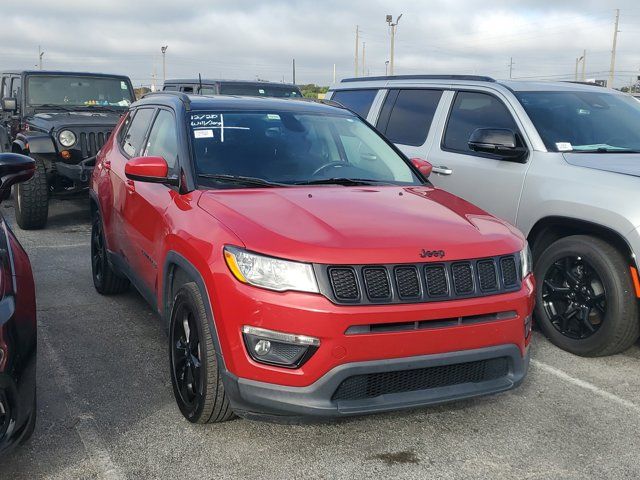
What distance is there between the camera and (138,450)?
3.11 meters

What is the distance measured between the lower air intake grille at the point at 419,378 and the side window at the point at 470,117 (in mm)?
2607

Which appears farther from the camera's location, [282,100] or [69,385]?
[282,100]

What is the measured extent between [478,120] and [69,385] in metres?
3.67

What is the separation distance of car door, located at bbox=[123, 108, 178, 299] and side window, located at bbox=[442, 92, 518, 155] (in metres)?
2.47

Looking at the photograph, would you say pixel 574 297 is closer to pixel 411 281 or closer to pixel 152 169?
pixel 411 281

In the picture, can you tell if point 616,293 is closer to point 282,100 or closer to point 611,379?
point 611,379

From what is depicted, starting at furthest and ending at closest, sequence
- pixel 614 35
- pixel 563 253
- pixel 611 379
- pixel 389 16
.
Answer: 1. pixel 614 35
2. pixel 389 16
3. pixel 563 253
4. pixel 611 379

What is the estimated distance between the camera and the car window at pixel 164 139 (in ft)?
13.3

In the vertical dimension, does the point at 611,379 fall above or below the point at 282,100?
below

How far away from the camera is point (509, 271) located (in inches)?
125

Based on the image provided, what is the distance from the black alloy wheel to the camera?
172 inches

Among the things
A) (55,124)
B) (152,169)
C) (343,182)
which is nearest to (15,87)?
(55,124)

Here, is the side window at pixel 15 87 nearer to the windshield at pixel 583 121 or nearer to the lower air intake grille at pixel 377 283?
the windshield at pixel 583 121

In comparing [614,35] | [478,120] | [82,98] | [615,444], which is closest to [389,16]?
[614,35]
